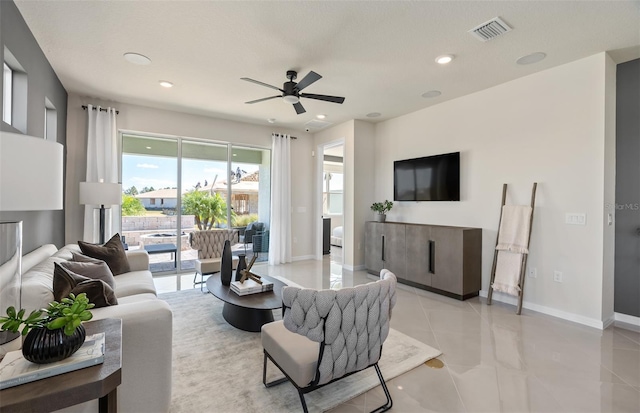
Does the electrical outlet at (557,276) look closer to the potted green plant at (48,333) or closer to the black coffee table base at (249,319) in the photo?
the black coffee table base at (249,319)

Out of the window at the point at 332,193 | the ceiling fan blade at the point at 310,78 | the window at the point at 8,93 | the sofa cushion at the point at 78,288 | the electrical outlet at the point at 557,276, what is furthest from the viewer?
the window at the point at 332,193

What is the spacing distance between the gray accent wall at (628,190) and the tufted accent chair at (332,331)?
324 centimetres

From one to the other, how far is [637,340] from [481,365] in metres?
1.83

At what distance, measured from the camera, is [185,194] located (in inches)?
219

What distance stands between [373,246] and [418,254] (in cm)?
100

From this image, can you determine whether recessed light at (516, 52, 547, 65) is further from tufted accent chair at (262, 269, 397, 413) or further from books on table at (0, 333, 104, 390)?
books on table at (0, 333, 104, 390)

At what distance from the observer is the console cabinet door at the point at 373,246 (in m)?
5.21

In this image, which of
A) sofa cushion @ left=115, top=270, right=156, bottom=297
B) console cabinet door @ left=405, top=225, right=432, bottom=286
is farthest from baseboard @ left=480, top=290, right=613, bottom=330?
sofa cushion @ left=115, top=270, right=156, bottom=297

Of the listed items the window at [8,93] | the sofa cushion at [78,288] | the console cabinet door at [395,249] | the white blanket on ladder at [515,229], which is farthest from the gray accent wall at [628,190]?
the window at [8,93]

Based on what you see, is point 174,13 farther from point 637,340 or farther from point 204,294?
point 637,340

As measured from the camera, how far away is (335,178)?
390 inches

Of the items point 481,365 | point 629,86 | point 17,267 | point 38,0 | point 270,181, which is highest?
point 38,0

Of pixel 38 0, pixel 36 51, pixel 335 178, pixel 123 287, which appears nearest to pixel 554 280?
pixel 123 287

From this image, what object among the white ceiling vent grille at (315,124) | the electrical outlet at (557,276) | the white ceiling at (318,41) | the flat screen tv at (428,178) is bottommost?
the electrical outlet at (557,276)
